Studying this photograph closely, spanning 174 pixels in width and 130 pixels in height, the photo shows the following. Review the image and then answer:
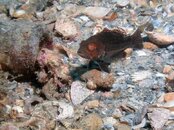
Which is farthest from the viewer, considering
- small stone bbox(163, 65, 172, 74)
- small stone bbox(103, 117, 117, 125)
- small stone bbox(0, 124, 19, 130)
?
small stone bbox(163, 65, 172, 74)

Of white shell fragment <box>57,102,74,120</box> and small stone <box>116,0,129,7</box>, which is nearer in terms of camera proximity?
white shell fragment <box>57,102,74,120</box>

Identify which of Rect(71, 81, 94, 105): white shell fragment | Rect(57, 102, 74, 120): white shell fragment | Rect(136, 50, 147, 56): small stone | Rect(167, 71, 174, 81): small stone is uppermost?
Rect(167, 71, 174, 81): small stone

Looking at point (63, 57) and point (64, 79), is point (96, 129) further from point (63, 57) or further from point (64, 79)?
point (63, 57)

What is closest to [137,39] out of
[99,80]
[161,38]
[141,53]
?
[141,53]

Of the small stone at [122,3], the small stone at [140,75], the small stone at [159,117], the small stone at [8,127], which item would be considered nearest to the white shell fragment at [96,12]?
the small stone at [122,3]

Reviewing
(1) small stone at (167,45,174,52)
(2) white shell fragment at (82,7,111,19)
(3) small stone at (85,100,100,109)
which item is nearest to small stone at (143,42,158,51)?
(1) small stone at (167,45,174,52)

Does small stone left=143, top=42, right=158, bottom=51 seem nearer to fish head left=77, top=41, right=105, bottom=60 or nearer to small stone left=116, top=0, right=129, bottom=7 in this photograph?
fish head left=77, top=41, right=105, bottom=60
